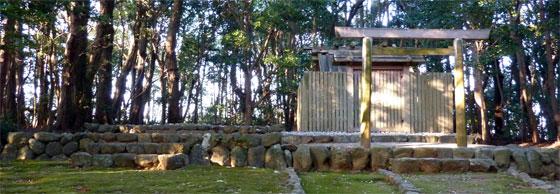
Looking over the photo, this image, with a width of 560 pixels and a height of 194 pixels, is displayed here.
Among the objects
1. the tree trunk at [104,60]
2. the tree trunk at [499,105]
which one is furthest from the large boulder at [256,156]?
the tree trunk at [499,105]

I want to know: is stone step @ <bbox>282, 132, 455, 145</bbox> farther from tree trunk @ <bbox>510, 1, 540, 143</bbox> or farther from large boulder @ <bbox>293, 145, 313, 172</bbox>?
tree trunk @ <bbox>510, 1, 540, 143</bbox>

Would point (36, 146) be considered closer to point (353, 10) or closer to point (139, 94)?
point (139, 94)

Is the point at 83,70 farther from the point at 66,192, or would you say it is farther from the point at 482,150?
the point at 482,150

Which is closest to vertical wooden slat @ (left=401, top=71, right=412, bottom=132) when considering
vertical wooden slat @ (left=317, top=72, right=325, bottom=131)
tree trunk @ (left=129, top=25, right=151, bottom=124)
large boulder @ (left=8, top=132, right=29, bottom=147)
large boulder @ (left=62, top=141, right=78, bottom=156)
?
vertical wooden slat @ (left=317, top=72, right=325, bottom=131)

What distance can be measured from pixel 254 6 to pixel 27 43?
11069 mm

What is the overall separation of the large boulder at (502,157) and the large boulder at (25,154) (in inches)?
330

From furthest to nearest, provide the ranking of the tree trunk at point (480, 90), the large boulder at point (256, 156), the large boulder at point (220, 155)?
the tree trunk at point (480, 90) → the large boulder at point (220, 155) → the large boulder at point (256, 156)

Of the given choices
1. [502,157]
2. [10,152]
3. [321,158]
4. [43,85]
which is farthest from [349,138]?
[43,85]

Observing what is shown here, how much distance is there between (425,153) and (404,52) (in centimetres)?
212

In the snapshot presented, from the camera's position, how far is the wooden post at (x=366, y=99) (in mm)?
9297

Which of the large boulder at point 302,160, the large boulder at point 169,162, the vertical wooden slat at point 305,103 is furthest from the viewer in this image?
the vertical wooden slat at point 305,103

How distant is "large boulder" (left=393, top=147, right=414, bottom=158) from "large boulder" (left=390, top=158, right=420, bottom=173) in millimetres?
541

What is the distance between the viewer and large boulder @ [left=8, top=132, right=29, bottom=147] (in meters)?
10.2

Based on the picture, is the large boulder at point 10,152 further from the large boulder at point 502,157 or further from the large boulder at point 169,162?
the large boulder at point 502,157
